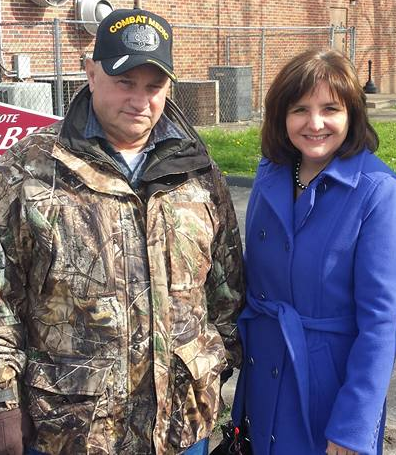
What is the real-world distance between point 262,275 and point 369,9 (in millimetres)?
21804

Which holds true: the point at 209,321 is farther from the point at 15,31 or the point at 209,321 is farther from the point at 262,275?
the point at 15,31

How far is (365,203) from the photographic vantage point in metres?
2.19

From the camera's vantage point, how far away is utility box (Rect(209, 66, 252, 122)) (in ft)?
52.0

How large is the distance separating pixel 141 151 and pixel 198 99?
1299cm

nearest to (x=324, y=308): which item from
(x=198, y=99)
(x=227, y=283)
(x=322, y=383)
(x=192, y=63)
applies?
(x=322, y=383)

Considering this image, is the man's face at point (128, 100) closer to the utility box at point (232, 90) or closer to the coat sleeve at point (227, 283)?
the coat sleeve at point (227, 283)

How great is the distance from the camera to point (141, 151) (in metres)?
2.32

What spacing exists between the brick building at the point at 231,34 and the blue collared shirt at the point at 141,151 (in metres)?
8.41

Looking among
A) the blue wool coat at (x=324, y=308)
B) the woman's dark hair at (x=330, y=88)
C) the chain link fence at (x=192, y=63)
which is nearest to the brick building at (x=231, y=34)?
the chain link fence at (x=192, y=63)

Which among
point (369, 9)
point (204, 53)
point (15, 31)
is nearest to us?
point (15, 31)

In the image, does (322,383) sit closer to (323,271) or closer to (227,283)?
(323,271)

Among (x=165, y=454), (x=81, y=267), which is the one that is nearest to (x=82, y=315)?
(x=81, y=267)

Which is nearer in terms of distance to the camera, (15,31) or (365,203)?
(365,203)

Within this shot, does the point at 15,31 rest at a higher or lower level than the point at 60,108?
higher
